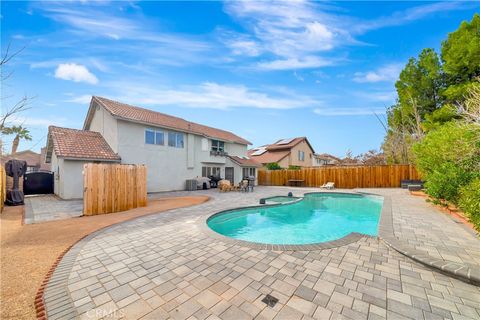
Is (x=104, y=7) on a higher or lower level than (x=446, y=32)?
lower

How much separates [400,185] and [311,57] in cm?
1456

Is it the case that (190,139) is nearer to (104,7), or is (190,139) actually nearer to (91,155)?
(91,155)

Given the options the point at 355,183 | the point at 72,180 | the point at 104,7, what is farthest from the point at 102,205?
the point at 355,183

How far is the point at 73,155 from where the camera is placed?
11.5m

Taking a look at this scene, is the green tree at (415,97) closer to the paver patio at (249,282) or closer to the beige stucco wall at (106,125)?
the paver patio at (249,282)

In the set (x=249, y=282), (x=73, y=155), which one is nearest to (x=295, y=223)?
(x=249, y=282)

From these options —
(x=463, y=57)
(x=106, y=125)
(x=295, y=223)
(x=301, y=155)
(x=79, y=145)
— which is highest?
(x=463, y=57)

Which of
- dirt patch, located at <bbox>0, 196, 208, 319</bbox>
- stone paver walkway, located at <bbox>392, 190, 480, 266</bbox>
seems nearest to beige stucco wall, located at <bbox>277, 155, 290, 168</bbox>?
stone paver walkway, located at <bbox>392, 190, 480, 266</bbox>

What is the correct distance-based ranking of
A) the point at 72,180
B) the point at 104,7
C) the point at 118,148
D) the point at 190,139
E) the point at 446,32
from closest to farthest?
1. the point at 104,7
2. the point at 72,180
3. the point at 118,148
4. the point at 446,32
5. the point at 190,139

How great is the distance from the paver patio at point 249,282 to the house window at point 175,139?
12189mm

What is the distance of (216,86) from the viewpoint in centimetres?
1512

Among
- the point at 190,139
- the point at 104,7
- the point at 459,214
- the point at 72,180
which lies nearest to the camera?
the point at 459,214

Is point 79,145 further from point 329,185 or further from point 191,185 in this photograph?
point 329,185

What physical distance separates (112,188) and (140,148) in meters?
6.85
